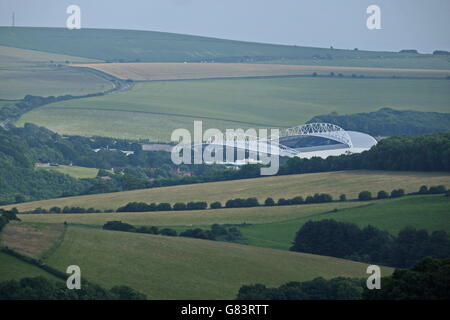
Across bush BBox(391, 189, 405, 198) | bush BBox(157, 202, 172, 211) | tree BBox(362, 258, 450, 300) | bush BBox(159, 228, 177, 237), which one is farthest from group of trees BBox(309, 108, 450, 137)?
tree BBox(362, 258, 450, 300)

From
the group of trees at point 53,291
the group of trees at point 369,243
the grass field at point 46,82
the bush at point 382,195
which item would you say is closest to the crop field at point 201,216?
the bush at point 382,195

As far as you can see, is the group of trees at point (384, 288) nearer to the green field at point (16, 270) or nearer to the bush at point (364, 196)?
the green field at point (16, 270)

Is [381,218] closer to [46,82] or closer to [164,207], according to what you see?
[164,207]

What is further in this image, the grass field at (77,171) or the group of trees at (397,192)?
the grass field at (77,171)

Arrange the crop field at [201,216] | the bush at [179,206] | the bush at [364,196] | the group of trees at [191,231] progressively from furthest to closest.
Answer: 1. the bush at [179,206]
2. the bush at [364,196]
3. the crop field at [201,216]
4. the group of trees at [191,231]

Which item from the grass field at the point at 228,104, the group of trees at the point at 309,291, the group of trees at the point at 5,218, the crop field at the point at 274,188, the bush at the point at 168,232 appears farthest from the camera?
the grass field at the point at 228,104

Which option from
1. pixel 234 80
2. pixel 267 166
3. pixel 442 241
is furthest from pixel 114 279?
pixel 234 80
